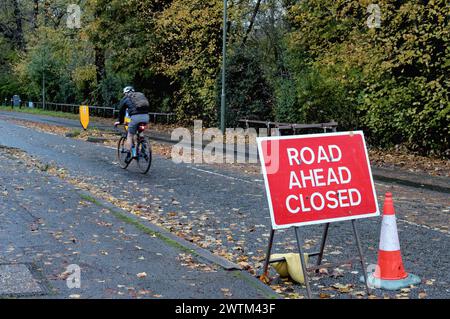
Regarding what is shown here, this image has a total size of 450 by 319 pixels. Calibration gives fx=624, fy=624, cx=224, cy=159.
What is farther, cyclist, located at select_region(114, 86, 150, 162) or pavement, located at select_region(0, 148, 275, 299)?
cyclist, located at select_region(114, 86, 150, 162)

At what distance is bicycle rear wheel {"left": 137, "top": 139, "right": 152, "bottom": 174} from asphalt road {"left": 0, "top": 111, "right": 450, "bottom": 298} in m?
0.22

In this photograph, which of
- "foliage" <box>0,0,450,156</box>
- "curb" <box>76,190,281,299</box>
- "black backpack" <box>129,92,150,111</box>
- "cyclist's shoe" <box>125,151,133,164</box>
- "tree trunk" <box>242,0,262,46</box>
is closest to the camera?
"curb" <box>76,190,281,299</box>

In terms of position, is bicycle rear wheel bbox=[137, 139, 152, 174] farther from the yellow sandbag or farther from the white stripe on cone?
the white stripe on cone

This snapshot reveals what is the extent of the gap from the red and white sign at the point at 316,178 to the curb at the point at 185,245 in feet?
2.29

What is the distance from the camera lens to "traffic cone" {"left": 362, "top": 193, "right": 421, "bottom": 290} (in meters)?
6.11

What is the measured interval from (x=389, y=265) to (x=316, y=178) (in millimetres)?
1160

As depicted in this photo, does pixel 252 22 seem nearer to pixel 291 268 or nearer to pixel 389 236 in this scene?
pixel 389 236

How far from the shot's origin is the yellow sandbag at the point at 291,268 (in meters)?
6.22

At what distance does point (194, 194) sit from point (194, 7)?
19137mm

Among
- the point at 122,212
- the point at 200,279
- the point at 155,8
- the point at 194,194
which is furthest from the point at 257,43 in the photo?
the point at 200,279

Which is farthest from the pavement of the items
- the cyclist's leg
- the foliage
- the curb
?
the foliage

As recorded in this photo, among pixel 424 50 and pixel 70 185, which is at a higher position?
pixel 424 50

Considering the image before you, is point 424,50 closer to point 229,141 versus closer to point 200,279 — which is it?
point 229,141

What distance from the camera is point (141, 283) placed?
6.02 metres
